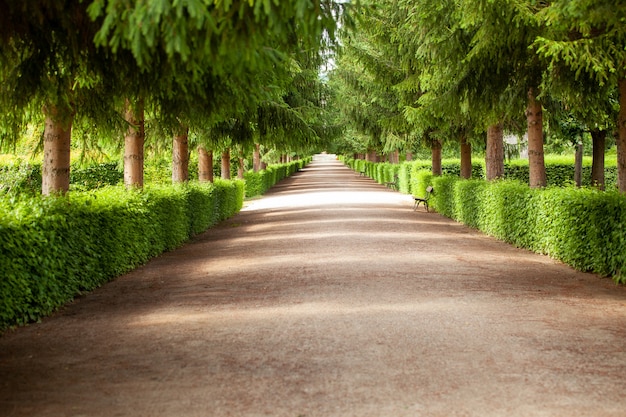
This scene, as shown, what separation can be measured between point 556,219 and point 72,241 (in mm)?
7893

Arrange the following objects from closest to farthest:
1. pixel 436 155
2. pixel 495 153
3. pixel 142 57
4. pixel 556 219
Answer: pixel 142 57 → pixel 556 219 → pixel 495 153 → pixel 436 155

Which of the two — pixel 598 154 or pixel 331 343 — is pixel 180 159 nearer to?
pixel 331 343

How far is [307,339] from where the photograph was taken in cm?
724

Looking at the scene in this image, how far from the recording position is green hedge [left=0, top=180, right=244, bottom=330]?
7812 millimetres

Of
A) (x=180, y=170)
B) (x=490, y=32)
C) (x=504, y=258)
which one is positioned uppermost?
(x=490, y=32)

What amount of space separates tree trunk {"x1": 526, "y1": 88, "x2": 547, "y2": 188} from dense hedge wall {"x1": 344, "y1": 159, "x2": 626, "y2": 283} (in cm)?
56

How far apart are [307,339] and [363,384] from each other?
1.56 m

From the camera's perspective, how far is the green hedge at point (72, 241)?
7812 millimetres

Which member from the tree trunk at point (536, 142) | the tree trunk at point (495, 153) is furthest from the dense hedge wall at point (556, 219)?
the tree trunk at point (495, 153)

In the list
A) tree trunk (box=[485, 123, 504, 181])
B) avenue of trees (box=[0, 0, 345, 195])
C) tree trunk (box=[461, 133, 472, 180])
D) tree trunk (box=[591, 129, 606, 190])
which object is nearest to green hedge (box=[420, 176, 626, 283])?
tree trunk (box=[485, 123, 504, 181])

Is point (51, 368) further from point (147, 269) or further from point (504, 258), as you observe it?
point (504, 258)

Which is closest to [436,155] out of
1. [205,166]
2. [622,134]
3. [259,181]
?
[205,166]

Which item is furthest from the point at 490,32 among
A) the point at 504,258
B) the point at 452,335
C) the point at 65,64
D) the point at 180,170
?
the point at 180,170

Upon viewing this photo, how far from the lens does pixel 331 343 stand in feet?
23.1
